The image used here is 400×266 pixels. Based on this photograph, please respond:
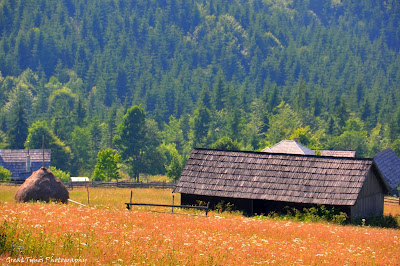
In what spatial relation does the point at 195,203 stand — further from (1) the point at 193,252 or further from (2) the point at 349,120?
(2) the point at 349,120

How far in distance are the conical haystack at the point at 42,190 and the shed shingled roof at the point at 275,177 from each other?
6772 millimetres

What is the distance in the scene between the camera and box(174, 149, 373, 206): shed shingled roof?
35.4 m

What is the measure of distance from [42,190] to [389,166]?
3563cm

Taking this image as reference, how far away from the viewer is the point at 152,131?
11806 cm

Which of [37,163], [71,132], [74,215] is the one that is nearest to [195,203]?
[74,215]

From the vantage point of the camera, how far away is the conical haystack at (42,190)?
34.1 m

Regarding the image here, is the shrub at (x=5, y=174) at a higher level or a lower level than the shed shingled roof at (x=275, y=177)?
lower

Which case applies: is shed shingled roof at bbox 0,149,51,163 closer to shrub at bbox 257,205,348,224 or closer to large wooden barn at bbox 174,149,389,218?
large wooden barn at bbox 174,149,389,218

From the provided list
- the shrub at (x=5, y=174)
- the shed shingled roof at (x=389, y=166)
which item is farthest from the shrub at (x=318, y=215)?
the shrub at (x=5, y=174)

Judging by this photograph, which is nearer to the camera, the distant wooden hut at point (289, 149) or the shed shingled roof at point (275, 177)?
the shed shingled roof at point (275, 177)

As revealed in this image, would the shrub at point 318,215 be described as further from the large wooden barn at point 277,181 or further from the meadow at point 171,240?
the meadow at point 171,240

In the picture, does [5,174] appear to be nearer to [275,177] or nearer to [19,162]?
[19,162]

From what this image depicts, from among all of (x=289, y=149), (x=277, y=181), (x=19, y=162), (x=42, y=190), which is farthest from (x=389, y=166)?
(x=19, y=162)

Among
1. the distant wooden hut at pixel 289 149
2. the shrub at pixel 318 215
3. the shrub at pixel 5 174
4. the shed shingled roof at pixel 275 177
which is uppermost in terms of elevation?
the distant wooden hut at pixel 289 149
